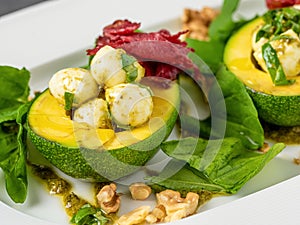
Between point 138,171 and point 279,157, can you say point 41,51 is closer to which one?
point 138,171

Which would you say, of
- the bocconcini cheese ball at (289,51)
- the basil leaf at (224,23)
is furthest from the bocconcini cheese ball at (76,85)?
the basil leaf at (224,23)

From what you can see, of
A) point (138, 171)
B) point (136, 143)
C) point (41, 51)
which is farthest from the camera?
point (41, 51)

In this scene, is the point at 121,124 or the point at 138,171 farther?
the point at 138,171

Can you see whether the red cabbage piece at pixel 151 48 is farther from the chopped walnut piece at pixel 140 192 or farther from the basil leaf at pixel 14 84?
the chopped walnut piece at pixel 140 192

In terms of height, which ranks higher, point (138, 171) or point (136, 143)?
point (136, 143)

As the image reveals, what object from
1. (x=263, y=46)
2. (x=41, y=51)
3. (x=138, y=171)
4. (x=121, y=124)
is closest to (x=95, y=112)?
(x=121, y=124)

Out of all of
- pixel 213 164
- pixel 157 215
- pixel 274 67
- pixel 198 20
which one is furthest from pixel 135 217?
pixel 198 20

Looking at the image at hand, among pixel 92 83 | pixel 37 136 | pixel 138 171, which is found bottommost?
pixel 138 171

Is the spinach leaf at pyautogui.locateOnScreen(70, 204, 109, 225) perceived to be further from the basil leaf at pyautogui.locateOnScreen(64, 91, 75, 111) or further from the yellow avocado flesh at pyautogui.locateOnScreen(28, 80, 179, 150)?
the basil leaf at pyautogui.locateOnScreen(64, 91, 75, 111)
